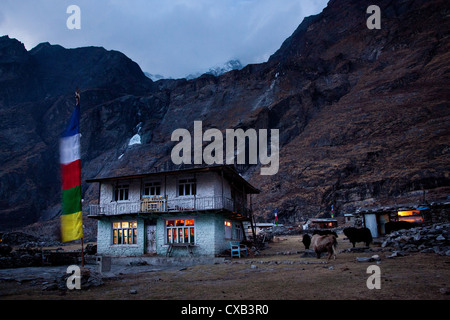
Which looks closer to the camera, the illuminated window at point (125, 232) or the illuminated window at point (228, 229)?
the illuminated window at point (125, 232)

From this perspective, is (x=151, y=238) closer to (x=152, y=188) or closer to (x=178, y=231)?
(x=178, y=231)

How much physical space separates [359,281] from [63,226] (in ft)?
33.3

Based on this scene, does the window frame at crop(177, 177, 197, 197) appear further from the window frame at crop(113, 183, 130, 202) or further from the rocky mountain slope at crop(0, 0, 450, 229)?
the rocky mountain slope at crop(0, 0, 450, 229)

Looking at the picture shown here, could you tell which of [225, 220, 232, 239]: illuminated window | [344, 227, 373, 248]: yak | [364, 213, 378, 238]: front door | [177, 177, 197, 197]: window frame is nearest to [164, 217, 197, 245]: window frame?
[177, 177, 197, 197]: window frame

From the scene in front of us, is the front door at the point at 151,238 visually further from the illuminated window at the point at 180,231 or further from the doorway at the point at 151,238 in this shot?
the illuminated window at the point at 180,231

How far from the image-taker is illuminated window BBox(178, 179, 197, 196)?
26109 mm

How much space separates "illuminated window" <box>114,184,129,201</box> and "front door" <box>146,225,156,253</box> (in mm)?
3752

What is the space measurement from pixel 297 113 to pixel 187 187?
97.0 metres

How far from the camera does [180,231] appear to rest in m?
25.6

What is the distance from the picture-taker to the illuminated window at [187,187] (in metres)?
26.1

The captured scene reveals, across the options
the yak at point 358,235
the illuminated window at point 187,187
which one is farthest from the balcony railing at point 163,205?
the yak at point 358,235

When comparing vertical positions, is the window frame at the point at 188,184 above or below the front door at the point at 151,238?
above

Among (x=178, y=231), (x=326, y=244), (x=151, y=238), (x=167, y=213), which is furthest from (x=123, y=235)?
(x=326, y=244)

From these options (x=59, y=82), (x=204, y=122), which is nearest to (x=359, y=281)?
(x=204, y=122)
